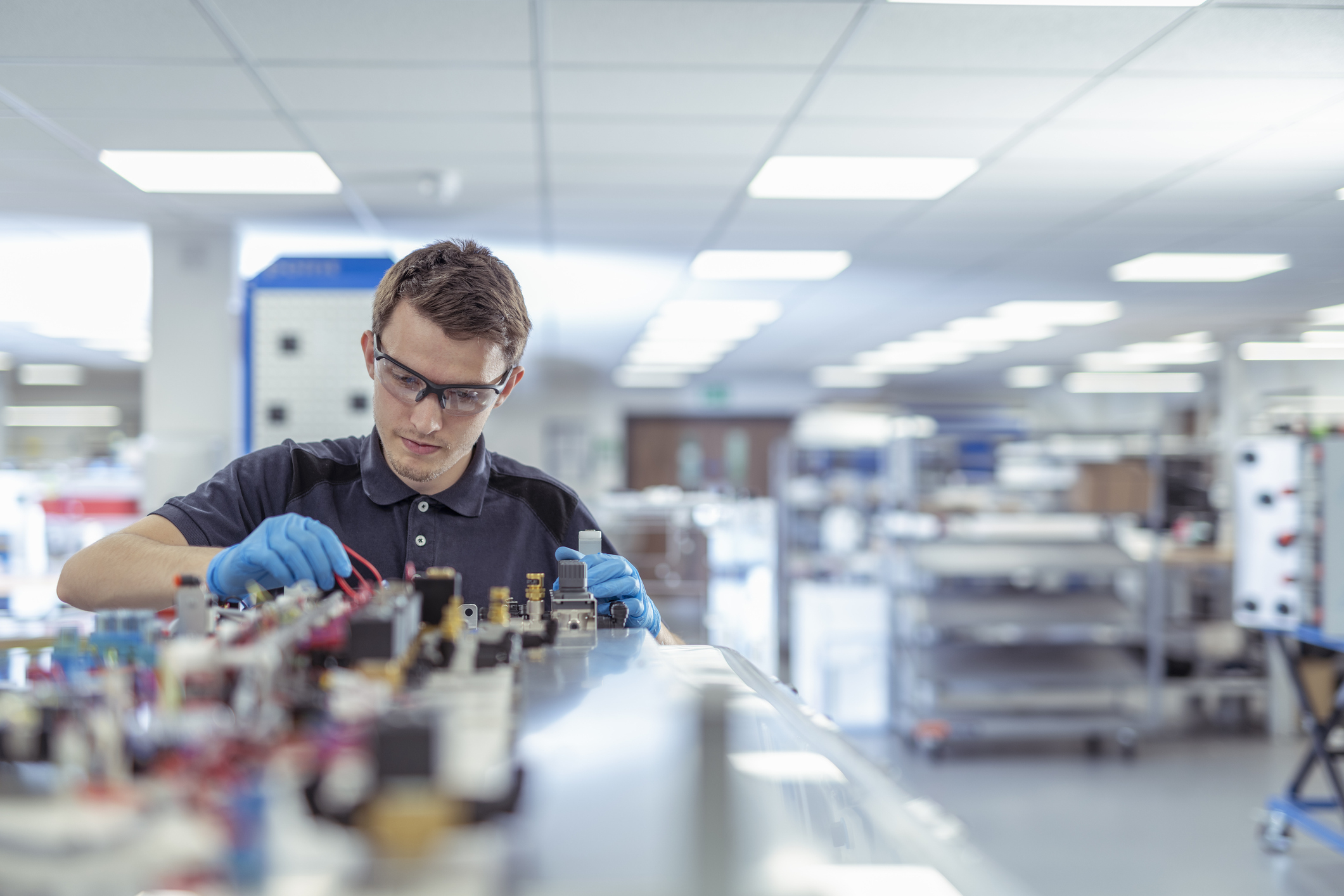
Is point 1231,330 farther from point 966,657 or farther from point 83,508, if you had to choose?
point 83,508

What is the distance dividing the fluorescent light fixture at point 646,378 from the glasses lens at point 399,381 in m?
7.87

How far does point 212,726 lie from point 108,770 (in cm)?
6

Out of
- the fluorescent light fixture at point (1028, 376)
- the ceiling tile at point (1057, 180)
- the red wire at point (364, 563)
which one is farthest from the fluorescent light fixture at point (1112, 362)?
the red wire at point (364, 563)

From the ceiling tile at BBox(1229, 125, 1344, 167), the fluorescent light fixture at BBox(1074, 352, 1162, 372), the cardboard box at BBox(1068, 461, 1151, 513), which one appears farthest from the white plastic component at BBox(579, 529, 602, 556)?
the fluorescent light fixture at BBox(1074, 352, 1162, 372)

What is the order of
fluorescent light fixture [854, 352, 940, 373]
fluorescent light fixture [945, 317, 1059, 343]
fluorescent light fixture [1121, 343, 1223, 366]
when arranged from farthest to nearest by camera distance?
fluorescent light fixture [854, 352, 940, 373] < fluorescent light fixture [1121, 343, 1223, 366] < fluorescent light fixture [945, 317, 1059, 343]

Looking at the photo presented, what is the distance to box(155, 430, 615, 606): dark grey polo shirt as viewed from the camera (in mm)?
1395

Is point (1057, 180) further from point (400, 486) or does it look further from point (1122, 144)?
point (400, 486)

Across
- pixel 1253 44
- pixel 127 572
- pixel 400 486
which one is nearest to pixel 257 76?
pixel 400 486

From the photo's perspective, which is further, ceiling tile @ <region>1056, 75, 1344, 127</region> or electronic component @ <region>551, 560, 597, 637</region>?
ceiling tile @ <region>1056, 75, 1344, 127</region>

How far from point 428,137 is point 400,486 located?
1.82 metres

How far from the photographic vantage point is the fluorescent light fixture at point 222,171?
3070 mm

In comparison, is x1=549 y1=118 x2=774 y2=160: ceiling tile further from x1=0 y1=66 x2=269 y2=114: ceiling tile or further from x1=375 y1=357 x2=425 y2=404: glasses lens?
x1=375 y1=357 x2=425 y2=404: glasses lens

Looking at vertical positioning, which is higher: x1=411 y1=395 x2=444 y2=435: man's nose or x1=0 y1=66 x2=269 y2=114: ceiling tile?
x1=0 y1=66 x2=269 y2=114: ceiling tile

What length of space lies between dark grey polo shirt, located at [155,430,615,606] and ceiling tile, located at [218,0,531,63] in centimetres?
112
